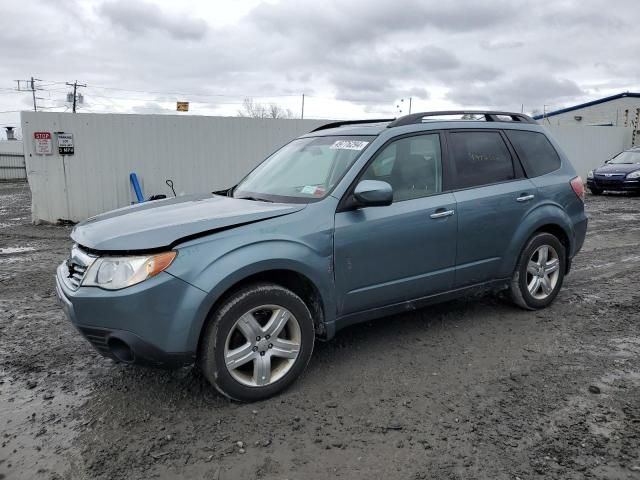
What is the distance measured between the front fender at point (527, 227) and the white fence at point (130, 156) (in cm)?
902

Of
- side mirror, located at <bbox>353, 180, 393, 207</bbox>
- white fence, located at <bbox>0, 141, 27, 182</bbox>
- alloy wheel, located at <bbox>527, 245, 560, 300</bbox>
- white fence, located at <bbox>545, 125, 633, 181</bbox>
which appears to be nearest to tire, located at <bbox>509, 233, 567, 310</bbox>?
alloy wheel, located at <bbox>527, 245, 560, 300</bbox>

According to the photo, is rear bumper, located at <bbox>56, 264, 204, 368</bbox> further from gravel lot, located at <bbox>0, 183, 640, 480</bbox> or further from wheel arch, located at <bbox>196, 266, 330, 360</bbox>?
gravel lot, located at <bbox>0, 183, 640, 480</bbox>

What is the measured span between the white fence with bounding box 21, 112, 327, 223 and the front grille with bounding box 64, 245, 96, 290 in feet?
26.8

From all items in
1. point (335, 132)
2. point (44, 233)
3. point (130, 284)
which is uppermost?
point (335, 132)

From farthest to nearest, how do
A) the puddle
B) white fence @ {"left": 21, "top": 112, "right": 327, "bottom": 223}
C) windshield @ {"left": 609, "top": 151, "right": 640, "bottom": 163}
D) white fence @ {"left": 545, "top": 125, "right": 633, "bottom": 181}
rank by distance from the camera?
white fence @ {"left": 545, "top": 125, "right": 633, "bottom": 181}, windshield @ {"left": 609, "top": 151, "right": 640, "bottom": 163}, white fence @ {"left": 21, "top": 112, "right": 327, "bottom": 223}, the puddle

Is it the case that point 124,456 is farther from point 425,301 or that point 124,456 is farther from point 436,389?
point 425,301

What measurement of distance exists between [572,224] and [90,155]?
953 centimetres

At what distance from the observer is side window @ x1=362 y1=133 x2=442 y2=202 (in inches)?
158

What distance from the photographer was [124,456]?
2846 mm

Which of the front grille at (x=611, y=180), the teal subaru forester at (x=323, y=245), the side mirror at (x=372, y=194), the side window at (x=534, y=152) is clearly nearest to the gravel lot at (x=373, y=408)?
the teal subaru forester at (x=323, y=245)

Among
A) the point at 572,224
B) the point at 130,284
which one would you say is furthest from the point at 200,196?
the point at 572,224

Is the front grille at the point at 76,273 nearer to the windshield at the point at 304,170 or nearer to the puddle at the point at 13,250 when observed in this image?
the windshield at the point at 304,170

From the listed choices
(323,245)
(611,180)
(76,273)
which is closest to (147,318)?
(76,273)

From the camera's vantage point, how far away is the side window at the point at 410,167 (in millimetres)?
4016
